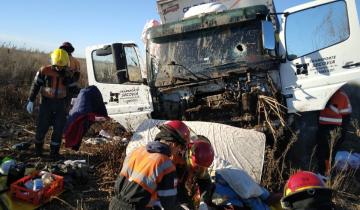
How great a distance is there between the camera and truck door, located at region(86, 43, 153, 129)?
21.2 ft

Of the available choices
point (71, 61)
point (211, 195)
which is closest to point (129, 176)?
point (211, 195)

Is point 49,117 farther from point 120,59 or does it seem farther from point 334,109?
point 334,109

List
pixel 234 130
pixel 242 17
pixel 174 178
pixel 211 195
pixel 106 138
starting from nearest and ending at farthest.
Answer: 1. pixel 174 178
2. pixel 211 195
3. pixel 234 130
4. pixel 242 17
5. pixel 106 138

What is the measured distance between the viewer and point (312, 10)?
5895mm

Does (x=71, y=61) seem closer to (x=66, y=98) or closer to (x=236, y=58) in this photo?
(x=66, y=98)

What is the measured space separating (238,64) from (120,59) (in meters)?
1.72

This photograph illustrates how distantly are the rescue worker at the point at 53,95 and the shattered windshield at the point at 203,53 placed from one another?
4.75 feet

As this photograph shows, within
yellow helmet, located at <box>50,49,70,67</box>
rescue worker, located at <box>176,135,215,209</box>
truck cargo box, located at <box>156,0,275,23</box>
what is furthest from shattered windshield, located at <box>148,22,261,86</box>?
rescue worker, located at <box>176,135,215,209</box>

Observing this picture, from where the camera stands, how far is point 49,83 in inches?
268

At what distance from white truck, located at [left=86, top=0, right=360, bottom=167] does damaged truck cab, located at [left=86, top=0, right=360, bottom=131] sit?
1 cm

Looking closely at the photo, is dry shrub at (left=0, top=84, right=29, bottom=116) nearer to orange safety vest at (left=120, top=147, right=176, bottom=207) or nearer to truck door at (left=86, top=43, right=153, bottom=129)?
truck door at (left=86, top=43, right=153, bottom=129)

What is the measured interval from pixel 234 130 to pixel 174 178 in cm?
215

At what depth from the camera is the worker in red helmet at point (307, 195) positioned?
2.62 metres

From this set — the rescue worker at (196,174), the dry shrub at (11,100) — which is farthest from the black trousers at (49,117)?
the dry shrub at (11,100)
